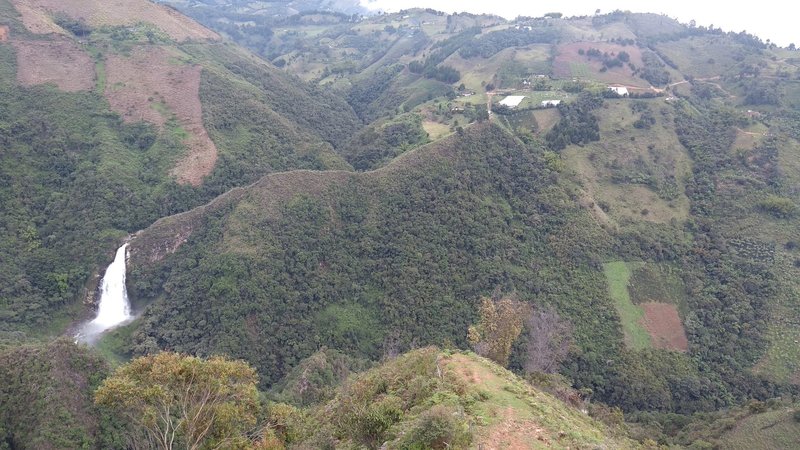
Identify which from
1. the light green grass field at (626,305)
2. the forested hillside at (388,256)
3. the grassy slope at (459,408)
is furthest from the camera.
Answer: the light green grass field at (626,305)

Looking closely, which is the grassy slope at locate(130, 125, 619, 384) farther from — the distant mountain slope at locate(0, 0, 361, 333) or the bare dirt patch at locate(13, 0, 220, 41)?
the bare dirt patch at locate(13, 0, 220, 41)

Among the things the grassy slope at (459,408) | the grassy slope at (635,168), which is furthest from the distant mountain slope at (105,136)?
the grassy slope at (459,408)

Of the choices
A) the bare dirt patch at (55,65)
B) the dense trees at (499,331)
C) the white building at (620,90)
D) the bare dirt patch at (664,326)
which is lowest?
the bare dirt patch at (664,326)

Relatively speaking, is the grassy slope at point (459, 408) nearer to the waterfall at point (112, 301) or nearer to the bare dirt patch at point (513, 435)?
the bare dirt patch at point (513, 435)

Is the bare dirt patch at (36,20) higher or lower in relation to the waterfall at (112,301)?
higher

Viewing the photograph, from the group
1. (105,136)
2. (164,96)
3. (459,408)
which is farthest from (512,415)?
(164,96)

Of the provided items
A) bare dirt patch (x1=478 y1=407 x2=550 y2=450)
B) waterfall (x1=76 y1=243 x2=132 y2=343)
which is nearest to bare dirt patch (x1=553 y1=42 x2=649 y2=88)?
waterfall (x1=76 y1=243 x2=132 y2=343)
